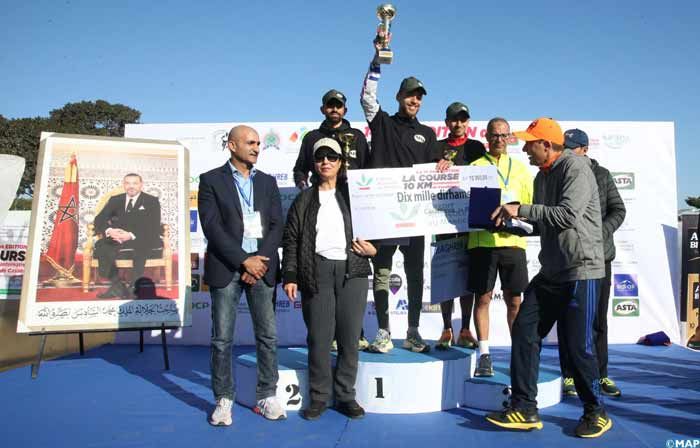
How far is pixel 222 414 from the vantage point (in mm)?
3395

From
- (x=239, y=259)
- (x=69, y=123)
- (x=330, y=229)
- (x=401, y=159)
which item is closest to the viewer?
(x=239, y=259)

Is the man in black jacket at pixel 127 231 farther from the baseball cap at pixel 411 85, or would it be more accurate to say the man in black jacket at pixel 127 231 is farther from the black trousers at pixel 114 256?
the baseball cap at pixel 411 85

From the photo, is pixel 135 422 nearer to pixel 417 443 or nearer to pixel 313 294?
pixel 313 294

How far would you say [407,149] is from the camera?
4.14m

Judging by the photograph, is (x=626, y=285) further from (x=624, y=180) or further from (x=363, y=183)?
(x=363, y=183)

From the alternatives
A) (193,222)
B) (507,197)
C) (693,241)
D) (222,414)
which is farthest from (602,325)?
(193,222)

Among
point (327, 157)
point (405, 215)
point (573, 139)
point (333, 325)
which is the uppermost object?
point (573, 139)

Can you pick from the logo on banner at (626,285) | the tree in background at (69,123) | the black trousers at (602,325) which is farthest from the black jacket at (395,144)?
the tree in background at (69,123)

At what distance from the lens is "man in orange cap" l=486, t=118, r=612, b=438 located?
307 centimetres

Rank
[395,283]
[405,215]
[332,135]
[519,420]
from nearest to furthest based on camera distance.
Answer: [519,420] < [405,215] < [332,135] < [395,283]

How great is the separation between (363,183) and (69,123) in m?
33.3

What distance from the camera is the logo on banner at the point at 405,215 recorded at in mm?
3842

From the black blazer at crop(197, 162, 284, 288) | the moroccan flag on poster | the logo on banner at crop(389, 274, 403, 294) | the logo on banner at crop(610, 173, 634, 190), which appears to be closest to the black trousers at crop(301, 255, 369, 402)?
the black blazer at crop(197, 162, 284, 288)

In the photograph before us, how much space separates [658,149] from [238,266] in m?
5.99
